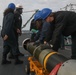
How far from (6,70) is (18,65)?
852 mm

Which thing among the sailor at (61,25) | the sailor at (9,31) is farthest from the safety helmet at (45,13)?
the sailor at (9,31)

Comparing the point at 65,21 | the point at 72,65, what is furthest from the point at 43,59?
the point at 72,65

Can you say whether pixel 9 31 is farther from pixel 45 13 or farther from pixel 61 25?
pixel 61 25

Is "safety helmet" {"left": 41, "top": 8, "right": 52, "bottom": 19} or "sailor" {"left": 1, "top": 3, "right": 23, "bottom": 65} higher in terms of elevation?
"safety helmet" {"left": 41, "top": 8, "right": 52, "bottom": 19}

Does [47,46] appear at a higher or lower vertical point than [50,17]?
lower

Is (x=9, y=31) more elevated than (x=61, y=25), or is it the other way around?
(x=61, y=25)

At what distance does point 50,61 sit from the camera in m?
5.15

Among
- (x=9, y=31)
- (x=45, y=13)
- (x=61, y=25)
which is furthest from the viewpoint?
(x=9, y=31)

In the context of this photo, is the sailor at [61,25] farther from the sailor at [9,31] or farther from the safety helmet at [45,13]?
the sailor at [9,31]

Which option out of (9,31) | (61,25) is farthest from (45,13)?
(9,31)

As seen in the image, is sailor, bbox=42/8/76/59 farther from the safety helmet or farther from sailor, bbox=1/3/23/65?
sailor, bbox=1/3/23/65

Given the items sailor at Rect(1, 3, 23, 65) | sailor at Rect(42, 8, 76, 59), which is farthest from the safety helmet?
sailor at Rect(1, 3, 23, 65)

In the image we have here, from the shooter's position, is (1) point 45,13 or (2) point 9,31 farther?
(2) point 9,31

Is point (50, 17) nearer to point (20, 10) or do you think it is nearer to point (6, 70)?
point (6, 70)
